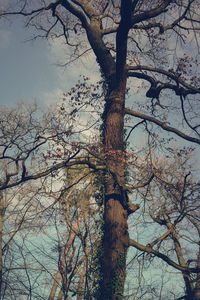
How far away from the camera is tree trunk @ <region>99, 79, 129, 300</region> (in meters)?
5.09

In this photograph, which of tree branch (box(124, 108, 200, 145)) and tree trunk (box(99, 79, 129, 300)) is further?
tree branch (box(124, 108, 200, 145))

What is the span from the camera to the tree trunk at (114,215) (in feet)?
16.7

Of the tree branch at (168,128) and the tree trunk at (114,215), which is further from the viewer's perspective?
the tree branch at (168,128)

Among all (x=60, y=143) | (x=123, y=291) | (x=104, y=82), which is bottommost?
(x=123, y=291)

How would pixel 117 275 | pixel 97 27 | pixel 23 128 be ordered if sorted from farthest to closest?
pixel 23 128 < pixel 97 27 < pixel 117 275

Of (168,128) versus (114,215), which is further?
(168,128)

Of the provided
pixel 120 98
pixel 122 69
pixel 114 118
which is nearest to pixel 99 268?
pixel 114 118

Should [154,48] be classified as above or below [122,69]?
above

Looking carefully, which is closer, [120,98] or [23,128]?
[120,98]

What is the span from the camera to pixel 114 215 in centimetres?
552

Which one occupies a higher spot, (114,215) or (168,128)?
(168,128)

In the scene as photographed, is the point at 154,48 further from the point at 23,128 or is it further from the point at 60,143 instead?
the point at 23,128

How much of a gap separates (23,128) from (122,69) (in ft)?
28.6

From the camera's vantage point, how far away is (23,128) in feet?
45.6
